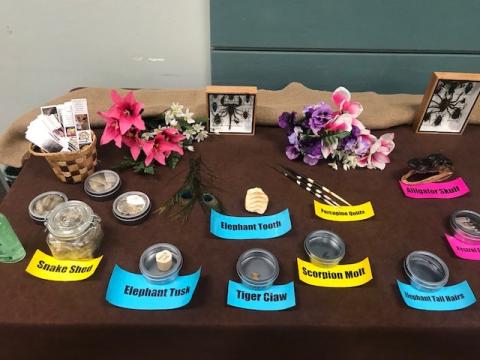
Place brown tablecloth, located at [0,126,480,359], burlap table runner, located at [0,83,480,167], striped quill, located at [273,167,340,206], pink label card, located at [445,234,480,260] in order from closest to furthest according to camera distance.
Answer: brown tablecloth, located at [0,126,480,359] → pink label card, located at [445,234,480,260] → striped quill, located at [273,167,340,206] → burlap table runner, located at [0,83,480,167]

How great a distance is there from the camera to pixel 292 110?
1.13m

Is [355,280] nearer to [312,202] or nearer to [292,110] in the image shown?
[312,202]

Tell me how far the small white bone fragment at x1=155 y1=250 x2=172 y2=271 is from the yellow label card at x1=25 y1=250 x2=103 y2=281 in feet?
0.41

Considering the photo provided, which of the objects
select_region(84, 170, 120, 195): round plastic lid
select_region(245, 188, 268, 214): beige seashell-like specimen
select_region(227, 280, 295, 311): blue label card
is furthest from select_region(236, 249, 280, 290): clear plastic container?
select_region(84, 170, 120, 195): round plastic lid

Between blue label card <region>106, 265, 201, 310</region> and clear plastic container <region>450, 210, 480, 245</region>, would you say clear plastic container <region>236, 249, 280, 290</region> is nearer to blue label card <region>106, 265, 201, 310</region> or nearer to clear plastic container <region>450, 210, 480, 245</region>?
blue label card <region>106, 265, 201, 310</region>

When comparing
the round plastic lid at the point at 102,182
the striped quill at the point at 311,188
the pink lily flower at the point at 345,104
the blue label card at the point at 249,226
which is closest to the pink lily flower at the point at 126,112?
the round plastic lid at the point at 102,182

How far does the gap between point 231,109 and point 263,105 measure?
0.12 m

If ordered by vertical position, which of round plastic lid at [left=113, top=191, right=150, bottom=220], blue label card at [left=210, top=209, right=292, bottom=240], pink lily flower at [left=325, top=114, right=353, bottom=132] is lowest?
blue label card at [left=210, top=209, right=292, bottom=240]

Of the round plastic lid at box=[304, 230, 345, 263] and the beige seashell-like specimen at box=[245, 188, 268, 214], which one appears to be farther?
the beige seashell-like specimen at box=[245, 188, 268, 214]

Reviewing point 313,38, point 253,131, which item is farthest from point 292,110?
point 313,38

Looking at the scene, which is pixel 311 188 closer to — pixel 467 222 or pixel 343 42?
pixel 467 222

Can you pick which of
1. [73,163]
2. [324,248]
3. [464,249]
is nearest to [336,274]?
[324,248]

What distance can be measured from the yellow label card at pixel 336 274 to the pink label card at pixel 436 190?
0.84 ft

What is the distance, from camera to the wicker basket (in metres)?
0.89
